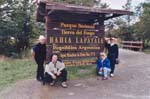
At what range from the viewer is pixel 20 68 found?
45.7 feet

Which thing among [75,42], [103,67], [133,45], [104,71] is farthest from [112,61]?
[133,45]

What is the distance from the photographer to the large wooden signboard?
36.6 feet

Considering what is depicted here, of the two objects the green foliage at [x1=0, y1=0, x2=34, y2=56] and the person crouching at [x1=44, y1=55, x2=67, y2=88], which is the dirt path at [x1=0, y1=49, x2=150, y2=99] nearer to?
the person crouching at [x1=44, y1=55, x2=67, y2=88]

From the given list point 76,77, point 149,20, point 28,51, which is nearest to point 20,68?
point 76,77

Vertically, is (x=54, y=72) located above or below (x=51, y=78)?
above

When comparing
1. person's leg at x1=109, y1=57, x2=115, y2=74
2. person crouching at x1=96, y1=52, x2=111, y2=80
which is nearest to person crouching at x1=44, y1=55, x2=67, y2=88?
person crouching at x1=96, y1=52, x2=111, y2=80

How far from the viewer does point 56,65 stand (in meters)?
10.6

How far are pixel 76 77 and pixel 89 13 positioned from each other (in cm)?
231

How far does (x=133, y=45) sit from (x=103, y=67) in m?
14.5

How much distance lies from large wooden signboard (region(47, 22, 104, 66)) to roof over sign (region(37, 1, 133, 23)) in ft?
0.89

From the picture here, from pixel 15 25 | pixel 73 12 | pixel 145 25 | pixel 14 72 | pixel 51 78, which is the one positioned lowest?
pixel 14 72

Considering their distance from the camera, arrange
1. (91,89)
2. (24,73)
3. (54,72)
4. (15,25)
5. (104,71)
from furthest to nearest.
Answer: (15,25), (24,73), (104,71), (54,72), (91,89)

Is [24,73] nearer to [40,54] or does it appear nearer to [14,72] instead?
[14,72]

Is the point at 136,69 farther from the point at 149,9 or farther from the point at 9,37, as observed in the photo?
the point at 149,9
